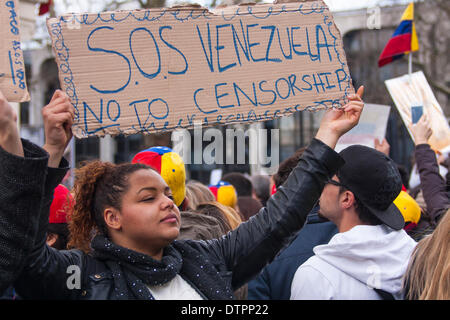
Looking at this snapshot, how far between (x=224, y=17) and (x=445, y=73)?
15220 mm

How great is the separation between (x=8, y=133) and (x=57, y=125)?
9.2 inches

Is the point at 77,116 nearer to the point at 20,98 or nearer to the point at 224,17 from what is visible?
the point at 20,98

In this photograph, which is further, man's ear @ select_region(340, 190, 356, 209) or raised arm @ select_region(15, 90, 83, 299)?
man's ear @ select_region(340, 190, 356, 209)

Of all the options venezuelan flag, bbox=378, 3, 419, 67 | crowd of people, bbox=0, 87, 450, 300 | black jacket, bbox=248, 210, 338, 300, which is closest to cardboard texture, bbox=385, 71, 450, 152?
venezuelan flag, bbox=378, 3, 419, 67

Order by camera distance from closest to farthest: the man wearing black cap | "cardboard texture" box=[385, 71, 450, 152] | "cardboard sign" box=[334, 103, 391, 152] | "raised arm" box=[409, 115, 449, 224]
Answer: the man wearing black cap, "raised arm" box=[409, 115, 449, 224], "cardboard texture" box=[385, 71, 450, 152], "cardboard sign" box=[334, 103, 391, 152]

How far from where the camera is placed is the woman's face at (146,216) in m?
1.88

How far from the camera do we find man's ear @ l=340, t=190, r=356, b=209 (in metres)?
2.29

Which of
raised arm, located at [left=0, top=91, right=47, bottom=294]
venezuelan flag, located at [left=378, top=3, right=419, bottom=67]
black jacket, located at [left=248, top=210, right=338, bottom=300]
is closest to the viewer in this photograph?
raised arm, located at [left=0, top=91, right=47, bottom=294]

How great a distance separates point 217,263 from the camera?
1956 mm

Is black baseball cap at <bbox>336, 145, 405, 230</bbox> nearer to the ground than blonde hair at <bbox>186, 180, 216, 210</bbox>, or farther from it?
farther from it

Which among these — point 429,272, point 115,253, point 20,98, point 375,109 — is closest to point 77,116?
point 20,98

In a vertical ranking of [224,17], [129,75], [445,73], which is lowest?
[445,73]

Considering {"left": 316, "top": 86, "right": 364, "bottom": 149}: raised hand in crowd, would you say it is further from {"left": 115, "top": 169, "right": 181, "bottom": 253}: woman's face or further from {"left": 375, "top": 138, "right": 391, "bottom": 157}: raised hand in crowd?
{"left": 375, "top": 138, "right": 391, "bottom": 157}: raised hand in crowd

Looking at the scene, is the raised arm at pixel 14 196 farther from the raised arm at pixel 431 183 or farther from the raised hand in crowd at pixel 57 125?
the raised arm at pixel 431 183
